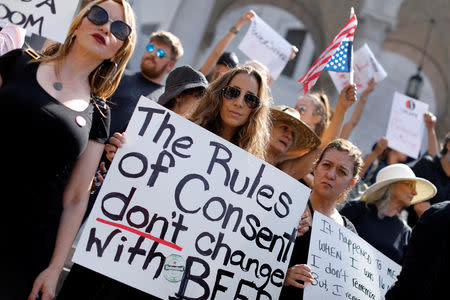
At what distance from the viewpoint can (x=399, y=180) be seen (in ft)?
12.2

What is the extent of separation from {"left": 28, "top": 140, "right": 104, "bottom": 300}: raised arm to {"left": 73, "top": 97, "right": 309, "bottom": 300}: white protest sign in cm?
6

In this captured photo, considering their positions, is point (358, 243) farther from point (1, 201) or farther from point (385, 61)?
point (385, 61)

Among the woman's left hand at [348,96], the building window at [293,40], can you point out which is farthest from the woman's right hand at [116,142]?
the building window at [293,40]

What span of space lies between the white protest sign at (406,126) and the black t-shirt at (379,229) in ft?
5.44

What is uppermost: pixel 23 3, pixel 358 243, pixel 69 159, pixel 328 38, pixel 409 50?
pixel 409 50

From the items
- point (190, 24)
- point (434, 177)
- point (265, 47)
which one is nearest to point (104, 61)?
point (265, 47)

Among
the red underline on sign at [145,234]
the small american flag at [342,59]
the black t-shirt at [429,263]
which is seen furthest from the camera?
the small american flag at [342,59]

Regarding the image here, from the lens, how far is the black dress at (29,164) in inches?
65.7

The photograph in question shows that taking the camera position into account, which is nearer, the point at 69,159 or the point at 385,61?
the point at 69,159

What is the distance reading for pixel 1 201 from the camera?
167cm

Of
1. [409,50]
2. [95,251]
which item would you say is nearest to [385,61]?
[409,50]

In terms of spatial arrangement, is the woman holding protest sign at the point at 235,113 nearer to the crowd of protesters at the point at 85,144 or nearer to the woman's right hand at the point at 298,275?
the crowd of protesters at the point at 85,144

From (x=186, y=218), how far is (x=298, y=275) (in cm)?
63

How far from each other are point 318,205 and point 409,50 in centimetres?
1335
